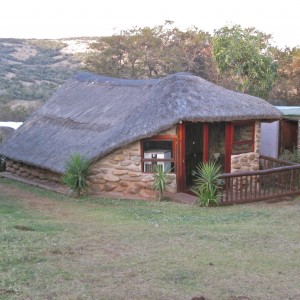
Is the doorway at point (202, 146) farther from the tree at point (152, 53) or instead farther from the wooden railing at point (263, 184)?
the tree at point (152, 53)

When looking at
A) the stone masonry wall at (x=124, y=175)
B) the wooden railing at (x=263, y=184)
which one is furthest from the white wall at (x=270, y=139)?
the stone masonry wall at (x=124, y=175)

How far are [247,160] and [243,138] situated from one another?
66 cm

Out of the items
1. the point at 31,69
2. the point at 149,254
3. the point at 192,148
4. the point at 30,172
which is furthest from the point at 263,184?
the point at 31,69

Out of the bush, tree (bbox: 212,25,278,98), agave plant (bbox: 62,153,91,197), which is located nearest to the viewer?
agave plant (bbox: 62,153,91,197)

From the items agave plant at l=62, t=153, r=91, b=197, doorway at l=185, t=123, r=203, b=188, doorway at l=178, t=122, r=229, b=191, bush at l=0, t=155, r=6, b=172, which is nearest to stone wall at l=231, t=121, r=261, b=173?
doorway at l=178, t=122, r=229, b=191

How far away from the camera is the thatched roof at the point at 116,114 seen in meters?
14.1

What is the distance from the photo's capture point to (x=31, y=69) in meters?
53.8

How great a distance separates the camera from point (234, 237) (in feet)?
27.1

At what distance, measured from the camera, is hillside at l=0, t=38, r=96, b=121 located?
37875 millimetres

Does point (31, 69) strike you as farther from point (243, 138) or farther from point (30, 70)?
point (243, 138)

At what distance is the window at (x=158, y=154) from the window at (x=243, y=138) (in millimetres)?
2116

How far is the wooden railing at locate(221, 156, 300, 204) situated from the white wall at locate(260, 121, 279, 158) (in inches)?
184

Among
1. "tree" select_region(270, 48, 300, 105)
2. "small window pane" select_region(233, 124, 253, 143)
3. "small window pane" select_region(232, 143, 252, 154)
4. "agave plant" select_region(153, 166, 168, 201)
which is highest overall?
"tree" select_region(270, 48, 300, 105)

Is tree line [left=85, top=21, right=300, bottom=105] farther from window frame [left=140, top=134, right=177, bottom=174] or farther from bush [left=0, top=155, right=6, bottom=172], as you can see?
window frame [left=140, top=134, right=177, bottom=174]
